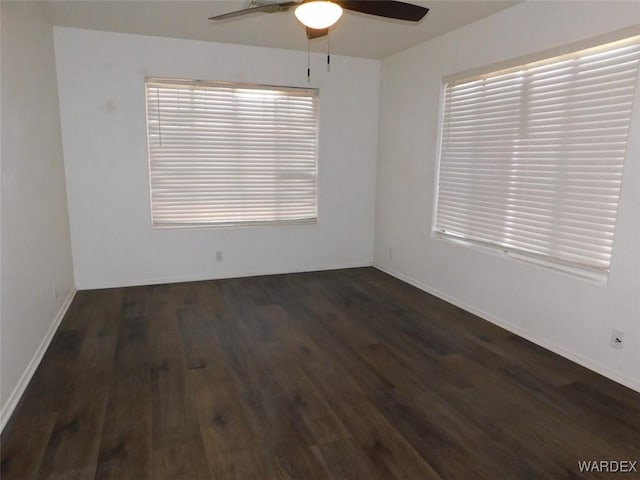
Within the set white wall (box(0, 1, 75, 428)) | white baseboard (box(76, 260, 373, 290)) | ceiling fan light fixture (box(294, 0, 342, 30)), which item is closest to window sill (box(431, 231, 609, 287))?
white baseboard (box(76, 260, 373, 290))

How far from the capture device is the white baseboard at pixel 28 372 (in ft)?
7.10

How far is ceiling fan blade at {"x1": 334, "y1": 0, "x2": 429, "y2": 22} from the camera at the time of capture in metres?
2.33

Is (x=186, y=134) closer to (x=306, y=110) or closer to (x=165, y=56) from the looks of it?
(x=165, y=56)

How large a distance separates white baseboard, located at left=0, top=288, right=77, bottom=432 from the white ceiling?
253 cm

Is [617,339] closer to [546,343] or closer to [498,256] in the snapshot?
[546,343]

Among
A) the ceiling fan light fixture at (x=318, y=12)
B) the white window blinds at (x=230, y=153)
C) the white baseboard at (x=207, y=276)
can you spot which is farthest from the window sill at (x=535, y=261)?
the ceiling fan light fixture at (x=318, y=12)

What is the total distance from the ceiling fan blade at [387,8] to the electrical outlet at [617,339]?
2345 millimetres

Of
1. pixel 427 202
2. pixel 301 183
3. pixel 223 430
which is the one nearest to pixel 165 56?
pixel 301 183

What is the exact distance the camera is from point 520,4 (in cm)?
316

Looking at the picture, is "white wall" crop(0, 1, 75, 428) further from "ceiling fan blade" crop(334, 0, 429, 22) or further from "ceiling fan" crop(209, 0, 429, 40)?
"ceiling fan blade" crop(334, 0, 429, 22)

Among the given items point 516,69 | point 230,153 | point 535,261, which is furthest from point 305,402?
point 230,153

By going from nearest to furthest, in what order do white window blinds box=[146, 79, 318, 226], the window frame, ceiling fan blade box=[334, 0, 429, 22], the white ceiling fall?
ceiling fan blade box=[334, 0, 429, 22]
the window frame
the white ceiling
white window blinds box=[146, 79, 318, 226]

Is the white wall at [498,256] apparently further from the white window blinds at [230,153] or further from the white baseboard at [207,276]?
the white window blinds at [230,153]

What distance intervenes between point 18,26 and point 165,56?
152cm
